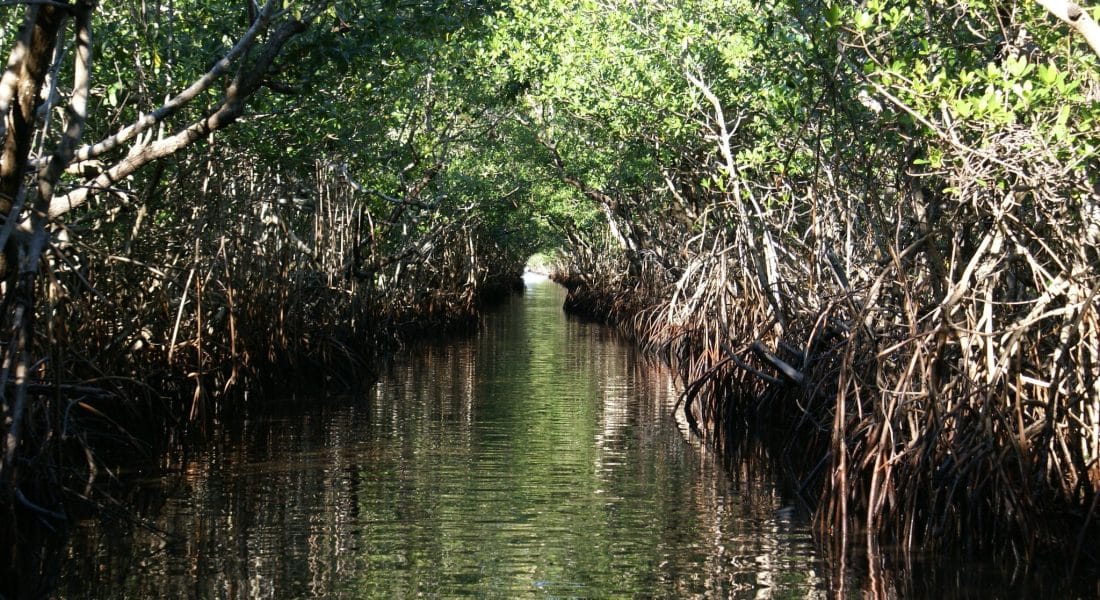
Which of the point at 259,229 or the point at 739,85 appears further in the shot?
the point at 739,85

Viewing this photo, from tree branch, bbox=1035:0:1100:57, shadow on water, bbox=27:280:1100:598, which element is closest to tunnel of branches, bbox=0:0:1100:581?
tree branch, bbox=1035:0:1100:57

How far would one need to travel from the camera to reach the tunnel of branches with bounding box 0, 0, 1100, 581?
6.23 m

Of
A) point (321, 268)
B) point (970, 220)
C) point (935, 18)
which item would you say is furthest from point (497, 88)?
point (970, 220)

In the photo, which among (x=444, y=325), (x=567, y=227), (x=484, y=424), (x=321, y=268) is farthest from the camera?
(x=567, y=227)

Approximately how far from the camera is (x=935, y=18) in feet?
30.0

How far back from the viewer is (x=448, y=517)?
7586 millimetres

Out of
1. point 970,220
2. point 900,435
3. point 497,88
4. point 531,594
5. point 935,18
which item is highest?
point 497,88

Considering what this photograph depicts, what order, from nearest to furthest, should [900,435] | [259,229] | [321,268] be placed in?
[900,435], [259,229], [321,268]

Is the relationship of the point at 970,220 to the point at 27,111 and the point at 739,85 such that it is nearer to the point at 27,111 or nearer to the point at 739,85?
the point at 27,111

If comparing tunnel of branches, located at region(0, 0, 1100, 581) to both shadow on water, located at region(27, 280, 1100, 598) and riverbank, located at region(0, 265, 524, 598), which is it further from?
shadow on water, located at region(27, 280, 1100, 598)

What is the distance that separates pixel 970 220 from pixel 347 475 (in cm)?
471

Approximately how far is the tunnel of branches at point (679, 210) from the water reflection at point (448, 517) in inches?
21.6

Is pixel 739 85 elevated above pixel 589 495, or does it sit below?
above

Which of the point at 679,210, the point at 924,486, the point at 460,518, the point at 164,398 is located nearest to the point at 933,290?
the point at 924,486
